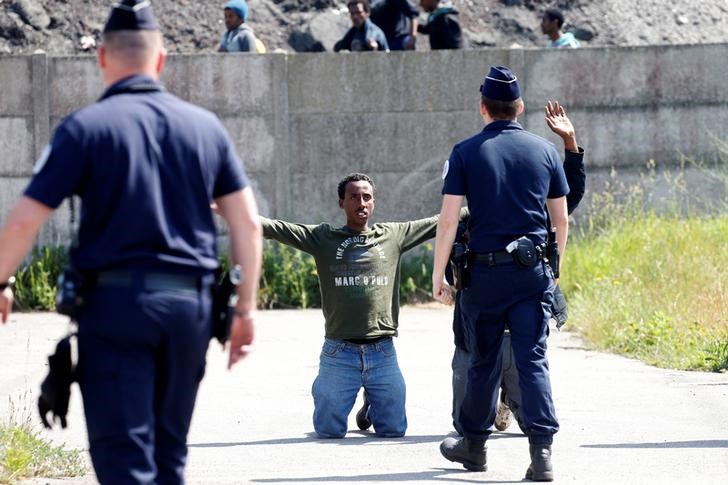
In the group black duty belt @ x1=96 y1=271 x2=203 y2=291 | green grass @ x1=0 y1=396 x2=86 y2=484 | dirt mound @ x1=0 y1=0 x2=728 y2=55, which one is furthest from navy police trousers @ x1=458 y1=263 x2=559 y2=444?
dirt mound @ x1=0 y1=0 x2=728 y2=55

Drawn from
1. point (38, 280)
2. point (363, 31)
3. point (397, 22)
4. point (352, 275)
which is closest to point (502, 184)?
point (352, 275)

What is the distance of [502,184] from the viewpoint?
6398 mm

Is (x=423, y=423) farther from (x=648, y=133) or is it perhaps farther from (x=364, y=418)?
(x=648, y=133)

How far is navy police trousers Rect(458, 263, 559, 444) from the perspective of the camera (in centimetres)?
634

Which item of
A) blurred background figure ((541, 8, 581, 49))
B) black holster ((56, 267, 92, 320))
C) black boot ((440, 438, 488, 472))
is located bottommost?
black boot ((440, 438, 488, 472))

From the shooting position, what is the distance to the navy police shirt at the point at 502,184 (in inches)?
252

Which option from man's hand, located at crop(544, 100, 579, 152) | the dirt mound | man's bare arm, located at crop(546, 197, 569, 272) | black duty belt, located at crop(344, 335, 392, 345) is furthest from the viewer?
the dirt mound

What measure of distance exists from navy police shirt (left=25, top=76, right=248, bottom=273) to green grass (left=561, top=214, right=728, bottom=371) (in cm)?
618

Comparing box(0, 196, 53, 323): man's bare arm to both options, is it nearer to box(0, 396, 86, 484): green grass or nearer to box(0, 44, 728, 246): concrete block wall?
box(0, 396, 86, 484): green grass

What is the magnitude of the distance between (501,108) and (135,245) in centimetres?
277

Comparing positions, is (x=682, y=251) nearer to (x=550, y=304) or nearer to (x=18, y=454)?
(x=550, y=304)

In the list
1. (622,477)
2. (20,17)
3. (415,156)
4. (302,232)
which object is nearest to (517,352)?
(622,477)

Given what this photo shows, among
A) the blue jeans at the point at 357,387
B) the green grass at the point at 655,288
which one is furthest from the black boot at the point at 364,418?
the green grass at the point at 655,288

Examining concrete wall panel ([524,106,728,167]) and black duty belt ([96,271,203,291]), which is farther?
concrete wall panel ([524,106,728,167])
